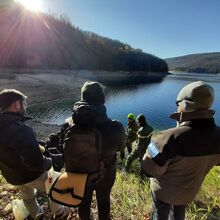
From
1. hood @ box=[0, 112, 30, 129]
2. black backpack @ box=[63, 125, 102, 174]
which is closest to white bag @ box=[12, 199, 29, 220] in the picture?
black backpack @ box=[63, 125, 102, 174]

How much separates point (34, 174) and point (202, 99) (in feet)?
6.87

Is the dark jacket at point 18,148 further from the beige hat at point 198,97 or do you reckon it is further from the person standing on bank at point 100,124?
the beige hat at point 198,97

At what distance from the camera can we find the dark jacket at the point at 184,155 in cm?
219

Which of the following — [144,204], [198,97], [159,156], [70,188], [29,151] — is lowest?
[144,204]

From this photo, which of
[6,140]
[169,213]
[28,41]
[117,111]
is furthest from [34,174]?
[28,41]

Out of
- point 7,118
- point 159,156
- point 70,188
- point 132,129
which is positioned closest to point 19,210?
point 70,188

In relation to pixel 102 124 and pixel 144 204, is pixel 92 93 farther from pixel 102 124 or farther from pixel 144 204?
pixel 144 204

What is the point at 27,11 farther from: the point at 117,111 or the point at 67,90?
the point at 117,111

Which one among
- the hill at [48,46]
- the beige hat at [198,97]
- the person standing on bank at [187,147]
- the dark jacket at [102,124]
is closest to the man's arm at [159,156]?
the person standing on bank at [187,147]

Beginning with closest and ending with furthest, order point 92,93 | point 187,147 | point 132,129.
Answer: point 187,147 < point 92,93 < point 132,129

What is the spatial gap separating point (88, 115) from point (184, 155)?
101cm

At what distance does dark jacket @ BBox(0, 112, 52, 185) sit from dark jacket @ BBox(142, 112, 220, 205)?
1189 mm

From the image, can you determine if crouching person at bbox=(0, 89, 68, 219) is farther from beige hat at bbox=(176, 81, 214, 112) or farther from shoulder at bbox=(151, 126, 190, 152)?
beige hat at bbox=(176, 81, 214, 112)

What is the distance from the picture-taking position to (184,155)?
2.22 metres
